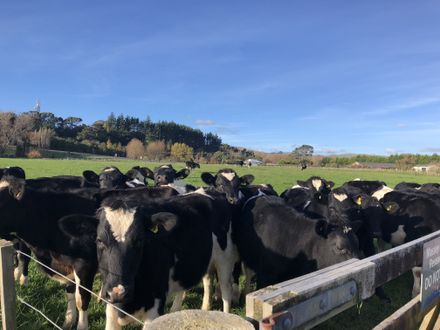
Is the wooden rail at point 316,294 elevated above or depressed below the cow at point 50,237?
above

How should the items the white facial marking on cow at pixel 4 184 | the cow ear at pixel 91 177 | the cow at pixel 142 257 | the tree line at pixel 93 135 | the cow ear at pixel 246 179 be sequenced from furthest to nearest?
the tree line at pixel 93 135, the cow ear at pixel 91 177, the cow ear at pixel 246 179, the white facial marking on cow at pixel 4 184, the cow at pixel 142 257

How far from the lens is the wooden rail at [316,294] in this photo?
1815 mm

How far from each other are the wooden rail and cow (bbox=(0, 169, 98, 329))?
150 inches

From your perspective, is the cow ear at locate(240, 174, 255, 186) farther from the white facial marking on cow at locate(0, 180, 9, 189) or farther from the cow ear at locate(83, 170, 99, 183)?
the white facial marking on cow at locate(0, 180, 9, 189)

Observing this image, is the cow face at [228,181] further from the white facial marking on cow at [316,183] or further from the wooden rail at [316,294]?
the wooden rail at [316,294]

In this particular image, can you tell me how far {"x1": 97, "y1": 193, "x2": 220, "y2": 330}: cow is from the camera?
420cm

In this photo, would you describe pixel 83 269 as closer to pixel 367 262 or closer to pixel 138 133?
pixel 367 262

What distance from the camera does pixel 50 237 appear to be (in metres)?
5.92

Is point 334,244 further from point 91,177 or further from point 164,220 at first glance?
point 91,177

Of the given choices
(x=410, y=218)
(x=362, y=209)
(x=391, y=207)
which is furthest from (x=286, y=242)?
(x=410, y=218)

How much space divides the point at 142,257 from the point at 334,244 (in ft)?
8.96

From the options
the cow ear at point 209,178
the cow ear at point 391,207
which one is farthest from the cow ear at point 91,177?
the cow ear at point 391,207

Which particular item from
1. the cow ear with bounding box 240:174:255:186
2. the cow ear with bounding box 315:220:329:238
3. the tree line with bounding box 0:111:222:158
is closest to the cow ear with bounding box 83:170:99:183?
the cow ear with bounding box 240:174:255:186

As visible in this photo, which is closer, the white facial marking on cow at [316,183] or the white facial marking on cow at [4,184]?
the white facial marking on cow at [4,184]
